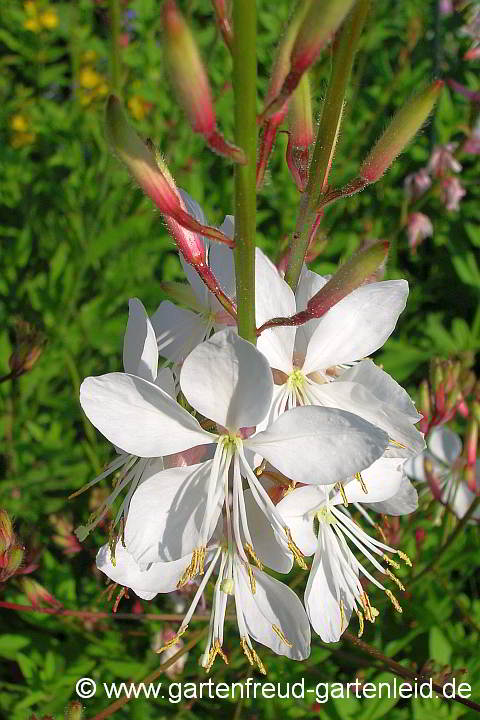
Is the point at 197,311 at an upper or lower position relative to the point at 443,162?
upper

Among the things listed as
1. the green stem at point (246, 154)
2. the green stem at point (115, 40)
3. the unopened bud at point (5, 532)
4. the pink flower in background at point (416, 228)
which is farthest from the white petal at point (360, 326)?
the pink flower in background at point (416, 228)

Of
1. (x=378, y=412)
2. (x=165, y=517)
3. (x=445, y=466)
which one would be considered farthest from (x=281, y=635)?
(x=445, y=466)

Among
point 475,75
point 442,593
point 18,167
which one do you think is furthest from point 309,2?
point 475,75

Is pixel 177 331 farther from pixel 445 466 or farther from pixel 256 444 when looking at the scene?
pixel 445 466

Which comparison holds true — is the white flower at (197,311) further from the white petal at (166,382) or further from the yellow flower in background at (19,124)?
the yellow flower in background at (19,124)

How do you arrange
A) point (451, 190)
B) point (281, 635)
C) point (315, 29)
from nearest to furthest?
point (315, 29) < point (281, 635) < point (451, 190)

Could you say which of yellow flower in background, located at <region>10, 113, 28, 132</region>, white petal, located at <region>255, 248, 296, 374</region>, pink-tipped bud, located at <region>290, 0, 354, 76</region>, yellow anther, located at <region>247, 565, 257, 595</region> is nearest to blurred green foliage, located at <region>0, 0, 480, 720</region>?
yellow flower in background, located at <region>10, 113, 28, 132</region>

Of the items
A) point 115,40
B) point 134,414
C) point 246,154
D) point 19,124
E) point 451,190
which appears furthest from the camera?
point 19,124
